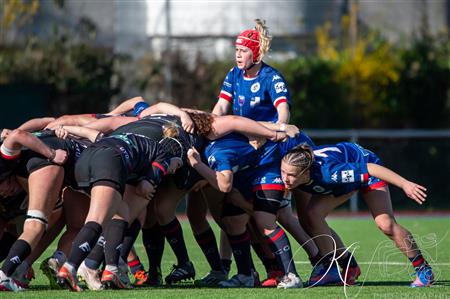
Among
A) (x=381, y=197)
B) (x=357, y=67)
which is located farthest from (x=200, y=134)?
(x=357, y=67)

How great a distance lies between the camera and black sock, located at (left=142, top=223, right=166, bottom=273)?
7.99m

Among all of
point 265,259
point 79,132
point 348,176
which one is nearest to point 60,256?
point 79,132

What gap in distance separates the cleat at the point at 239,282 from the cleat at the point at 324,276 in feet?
1.50

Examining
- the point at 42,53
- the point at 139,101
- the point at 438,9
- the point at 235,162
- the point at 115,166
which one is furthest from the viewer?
the point at 438,9

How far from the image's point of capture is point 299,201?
8.07m

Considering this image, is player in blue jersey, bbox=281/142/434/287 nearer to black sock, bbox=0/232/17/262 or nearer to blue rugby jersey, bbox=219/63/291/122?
blue rugby jersey, bbox=219/63/291/122

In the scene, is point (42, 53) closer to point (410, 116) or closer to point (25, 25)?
point (25, 25)

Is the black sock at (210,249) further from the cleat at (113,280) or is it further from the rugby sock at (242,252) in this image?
the cleat at (113,280)

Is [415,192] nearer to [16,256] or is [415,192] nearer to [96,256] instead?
[96,256]

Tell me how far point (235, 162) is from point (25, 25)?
46.1ft

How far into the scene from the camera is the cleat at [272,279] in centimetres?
769

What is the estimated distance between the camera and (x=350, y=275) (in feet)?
25.2

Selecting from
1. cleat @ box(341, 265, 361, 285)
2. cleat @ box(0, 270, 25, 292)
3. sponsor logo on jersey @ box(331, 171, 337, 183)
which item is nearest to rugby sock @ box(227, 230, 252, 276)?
cleat @ box(341, 265, 361, 285)

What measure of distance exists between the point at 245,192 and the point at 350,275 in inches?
40.9
